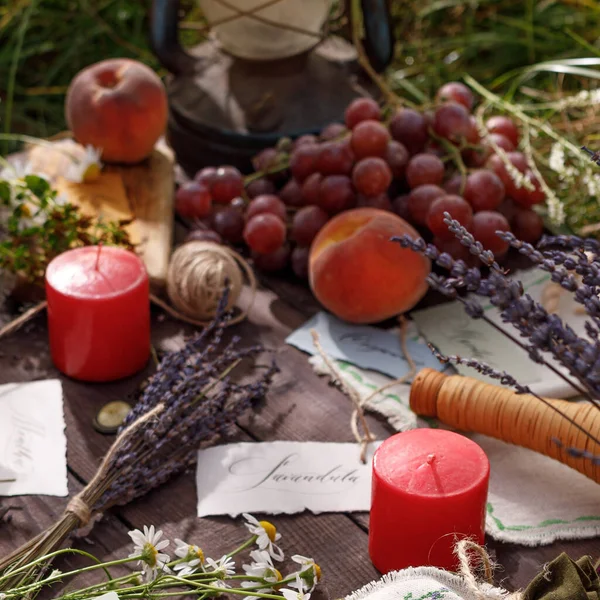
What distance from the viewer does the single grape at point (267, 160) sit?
1488mm

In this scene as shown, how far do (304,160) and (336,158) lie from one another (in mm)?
55

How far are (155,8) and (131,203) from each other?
360 mm

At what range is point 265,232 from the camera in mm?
1390

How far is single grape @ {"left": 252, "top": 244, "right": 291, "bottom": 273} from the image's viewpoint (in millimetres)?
1451

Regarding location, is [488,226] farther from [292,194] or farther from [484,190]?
[292,194]

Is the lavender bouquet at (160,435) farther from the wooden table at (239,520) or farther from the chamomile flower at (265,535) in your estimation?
the chamomile flower at (265,535)

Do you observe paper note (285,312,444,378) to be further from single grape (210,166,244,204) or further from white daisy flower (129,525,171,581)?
white daisy flower (129,525,171,581)

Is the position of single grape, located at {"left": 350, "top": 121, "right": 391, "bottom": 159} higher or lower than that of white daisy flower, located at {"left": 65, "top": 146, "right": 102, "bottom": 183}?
higher

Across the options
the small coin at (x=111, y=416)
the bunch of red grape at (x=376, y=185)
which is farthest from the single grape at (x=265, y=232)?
the small coin at (x=111, y=416)

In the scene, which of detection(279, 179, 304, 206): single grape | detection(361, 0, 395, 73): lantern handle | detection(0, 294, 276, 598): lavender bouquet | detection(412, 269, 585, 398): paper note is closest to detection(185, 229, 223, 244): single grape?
detection(279, 179, 304, 206): single grape

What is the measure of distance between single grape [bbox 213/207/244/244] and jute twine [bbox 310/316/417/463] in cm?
26

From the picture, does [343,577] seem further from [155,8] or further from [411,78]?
[411,78]

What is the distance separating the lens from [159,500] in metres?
1.06

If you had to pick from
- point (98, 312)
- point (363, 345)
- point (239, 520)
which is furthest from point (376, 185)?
point (239, 520)
